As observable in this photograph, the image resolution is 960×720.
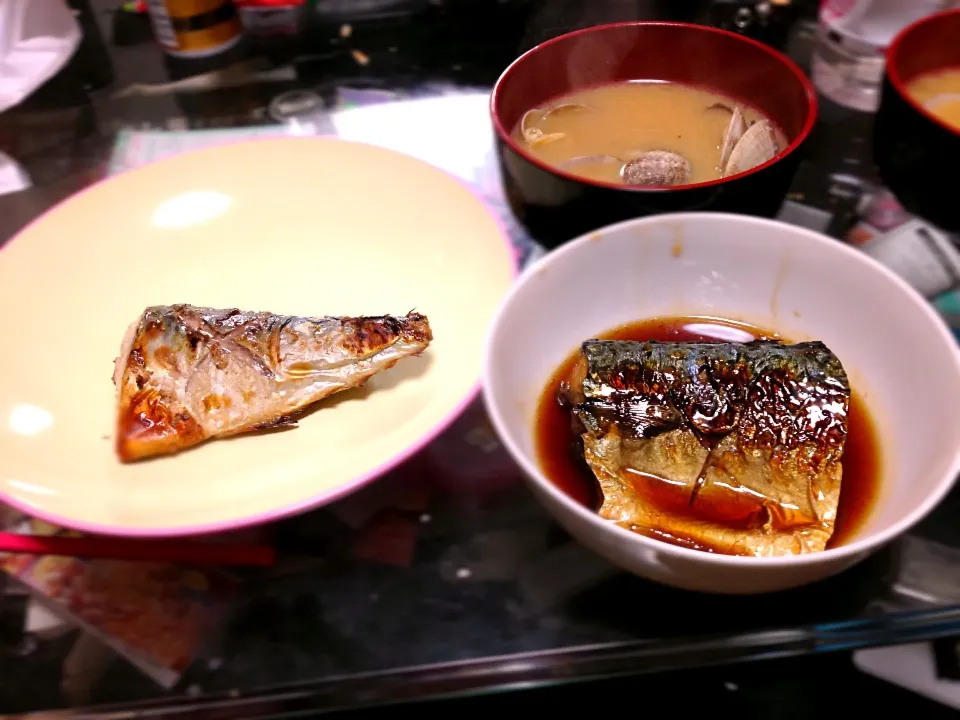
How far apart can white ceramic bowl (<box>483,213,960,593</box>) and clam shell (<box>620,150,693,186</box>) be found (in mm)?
104

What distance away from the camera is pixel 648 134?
97cm

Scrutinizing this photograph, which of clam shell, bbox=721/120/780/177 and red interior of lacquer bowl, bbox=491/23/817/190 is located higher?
red interior of lacquer bowl, bbox=491/23/817/190

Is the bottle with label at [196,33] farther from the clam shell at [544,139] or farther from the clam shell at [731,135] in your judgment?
the clam shell at [731,135]

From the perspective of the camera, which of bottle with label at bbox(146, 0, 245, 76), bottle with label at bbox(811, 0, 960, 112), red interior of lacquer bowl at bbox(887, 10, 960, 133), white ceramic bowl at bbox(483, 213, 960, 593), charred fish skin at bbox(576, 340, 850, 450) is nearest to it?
white ceramic bowl at bbox(483, 213, 960, 593)

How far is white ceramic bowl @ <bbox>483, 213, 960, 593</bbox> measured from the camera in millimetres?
607

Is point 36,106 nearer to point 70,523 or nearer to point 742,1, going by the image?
point 70,523

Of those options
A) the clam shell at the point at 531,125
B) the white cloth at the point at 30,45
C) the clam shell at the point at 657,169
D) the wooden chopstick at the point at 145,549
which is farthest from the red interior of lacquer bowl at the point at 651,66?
the white cloth at the point at 30,45

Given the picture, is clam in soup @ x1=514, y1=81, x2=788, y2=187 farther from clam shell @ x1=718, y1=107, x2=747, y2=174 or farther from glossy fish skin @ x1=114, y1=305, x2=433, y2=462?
glossy fish skin @ x1=114, y1=305, x2=433, y2=462

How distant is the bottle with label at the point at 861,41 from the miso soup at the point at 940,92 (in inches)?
6.9

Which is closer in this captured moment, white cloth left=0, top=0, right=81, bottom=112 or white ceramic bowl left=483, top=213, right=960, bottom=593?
white ceramic bowl left=483, top=213, right=960, bottom=593

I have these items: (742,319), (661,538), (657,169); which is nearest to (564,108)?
(657,169)

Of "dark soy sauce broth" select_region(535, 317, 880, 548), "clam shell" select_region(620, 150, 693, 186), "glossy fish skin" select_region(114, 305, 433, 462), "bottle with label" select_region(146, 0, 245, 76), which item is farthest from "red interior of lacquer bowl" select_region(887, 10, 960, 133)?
"bottle with label" select_region(146, 0, 245, 76)

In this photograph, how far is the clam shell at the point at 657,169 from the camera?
2.92 ft

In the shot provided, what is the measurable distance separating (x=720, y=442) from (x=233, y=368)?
21.4 inches
